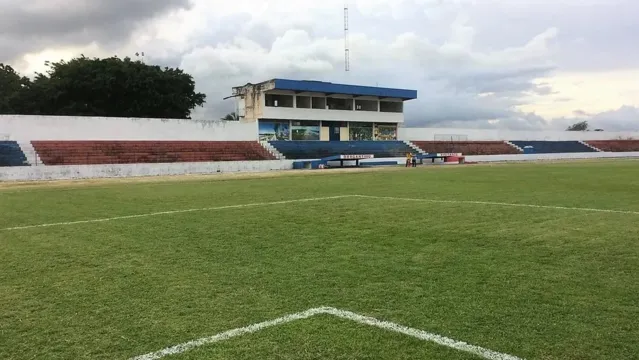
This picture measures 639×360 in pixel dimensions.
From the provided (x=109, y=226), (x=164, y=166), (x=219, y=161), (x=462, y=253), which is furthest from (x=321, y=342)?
(x=219, y=161)

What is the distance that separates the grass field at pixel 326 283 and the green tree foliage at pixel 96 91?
42.6 meters

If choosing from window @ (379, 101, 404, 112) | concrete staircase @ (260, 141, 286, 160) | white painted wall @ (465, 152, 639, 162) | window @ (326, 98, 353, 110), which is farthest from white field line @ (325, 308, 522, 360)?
window @ (379, 101, 404, 112)


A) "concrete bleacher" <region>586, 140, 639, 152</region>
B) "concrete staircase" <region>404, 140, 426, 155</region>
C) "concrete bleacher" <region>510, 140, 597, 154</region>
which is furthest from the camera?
"concrete bleacher" <region>586, 140, 639, 152</region>

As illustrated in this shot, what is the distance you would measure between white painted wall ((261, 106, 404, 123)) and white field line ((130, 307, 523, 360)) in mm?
46552

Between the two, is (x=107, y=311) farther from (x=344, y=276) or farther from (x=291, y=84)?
(x=291, y=84)

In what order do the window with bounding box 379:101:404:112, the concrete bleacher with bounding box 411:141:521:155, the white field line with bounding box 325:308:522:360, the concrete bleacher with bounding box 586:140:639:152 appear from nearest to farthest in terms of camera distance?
the white field line with bounding box 325:308:522:360
the concrete bleacher with bounding box 411:141:521:155
the window with bounding box 379:101:404:112
the concrete bleacher with bounding box 586:140:639:152

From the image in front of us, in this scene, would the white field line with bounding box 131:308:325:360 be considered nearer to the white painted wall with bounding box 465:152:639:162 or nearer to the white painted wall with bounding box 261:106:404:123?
the white painted wall with bounding box 261:106:404:123

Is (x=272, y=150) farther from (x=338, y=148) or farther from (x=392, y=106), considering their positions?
(x=392, y=106)

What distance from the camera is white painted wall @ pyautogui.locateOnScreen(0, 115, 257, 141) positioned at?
113 feet

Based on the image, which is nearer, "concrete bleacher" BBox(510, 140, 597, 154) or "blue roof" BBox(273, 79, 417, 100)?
"blue roof" BBox(273, 79, 417, 100)

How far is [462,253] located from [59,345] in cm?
498

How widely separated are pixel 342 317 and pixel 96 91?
169 ft

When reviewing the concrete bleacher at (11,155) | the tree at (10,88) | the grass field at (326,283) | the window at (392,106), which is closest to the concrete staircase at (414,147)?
the window at (392,106)

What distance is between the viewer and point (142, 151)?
37.5m
